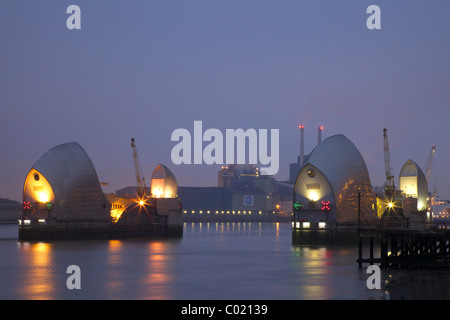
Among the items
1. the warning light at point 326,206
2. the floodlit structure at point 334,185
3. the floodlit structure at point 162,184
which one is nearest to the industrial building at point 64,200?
the floodlit structure at point 162,184

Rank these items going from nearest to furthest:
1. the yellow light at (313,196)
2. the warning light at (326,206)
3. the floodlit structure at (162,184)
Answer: the warning light at (326,206), the yellow light at (313,196), the floodlit structure at (162,184)

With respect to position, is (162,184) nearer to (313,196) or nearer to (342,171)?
(313,196)

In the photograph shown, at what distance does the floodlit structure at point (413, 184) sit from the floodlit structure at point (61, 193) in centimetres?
6062

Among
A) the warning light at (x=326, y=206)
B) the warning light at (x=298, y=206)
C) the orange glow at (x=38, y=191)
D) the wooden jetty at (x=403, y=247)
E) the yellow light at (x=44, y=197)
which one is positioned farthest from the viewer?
the yellow light at (x=44, y=197)

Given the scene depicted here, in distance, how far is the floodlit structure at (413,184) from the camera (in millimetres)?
140125

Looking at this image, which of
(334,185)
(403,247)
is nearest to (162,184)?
(334,185)

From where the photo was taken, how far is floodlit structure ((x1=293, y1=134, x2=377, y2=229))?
102125 mm

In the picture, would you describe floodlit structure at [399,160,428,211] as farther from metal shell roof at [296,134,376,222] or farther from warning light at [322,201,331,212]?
warning light at [322,201,331,212]

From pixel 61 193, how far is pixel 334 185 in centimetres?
4376

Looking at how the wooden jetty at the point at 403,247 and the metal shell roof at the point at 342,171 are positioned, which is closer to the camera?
the wooden jetty at the point at 403,247

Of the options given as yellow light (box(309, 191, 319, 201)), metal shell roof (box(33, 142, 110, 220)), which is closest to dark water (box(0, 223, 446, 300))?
yellow light (box(309, 191, 319, 201))

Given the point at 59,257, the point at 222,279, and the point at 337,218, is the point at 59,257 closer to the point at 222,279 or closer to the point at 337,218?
the point at 222,279

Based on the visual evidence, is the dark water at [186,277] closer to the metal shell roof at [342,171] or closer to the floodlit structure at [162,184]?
the metal shell roof at [342,171]
